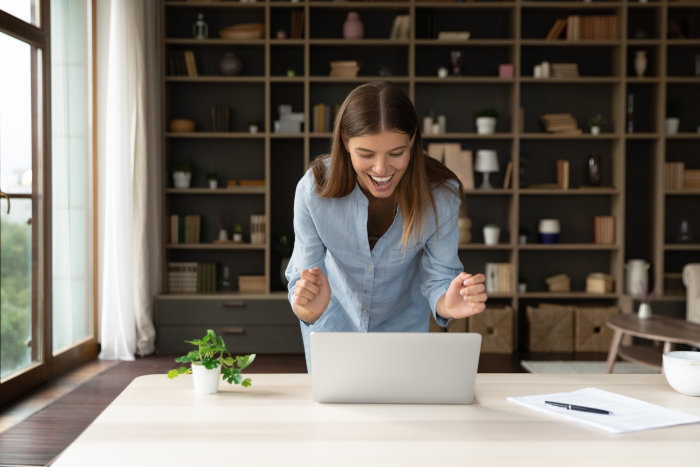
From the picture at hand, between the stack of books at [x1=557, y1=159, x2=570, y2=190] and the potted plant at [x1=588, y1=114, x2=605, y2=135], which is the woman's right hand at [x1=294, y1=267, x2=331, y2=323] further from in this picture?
the potted plant at [x1=588, y1=114, x2=605, y2=135]

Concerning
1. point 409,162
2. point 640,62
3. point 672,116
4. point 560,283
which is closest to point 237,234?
point 560,283

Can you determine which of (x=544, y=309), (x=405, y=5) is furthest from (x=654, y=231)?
(x=405, y=5)

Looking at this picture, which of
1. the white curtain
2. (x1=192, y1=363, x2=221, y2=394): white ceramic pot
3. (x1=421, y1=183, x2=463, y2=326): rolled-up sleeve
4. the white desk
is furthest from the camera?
the white curtain

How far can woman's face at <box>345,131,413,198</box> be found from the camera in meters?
1.78

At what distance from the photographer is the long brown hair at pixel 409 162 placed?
1.79m

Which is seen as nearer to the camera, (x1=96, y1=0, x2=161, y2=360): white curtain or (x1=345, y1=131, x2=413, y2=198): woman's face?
(x1=345, y1=131, x2=413, y2=198): woman's face

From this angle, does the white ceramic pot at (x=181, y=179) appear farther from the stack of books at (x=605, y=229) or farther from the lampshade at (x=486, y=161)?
the stack of books at (x=605, y=229)

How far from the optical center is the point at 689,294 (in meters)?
5.29

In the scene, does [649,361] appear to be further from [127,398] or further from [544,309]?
[127,398]

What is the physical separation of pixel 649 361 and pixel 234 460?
344 centimetres

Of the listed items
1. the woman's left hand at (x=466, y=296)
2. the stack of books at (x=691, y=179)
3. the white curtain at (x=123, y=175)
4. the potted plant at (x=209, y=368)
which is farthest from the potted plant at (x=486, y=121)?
the potted plant at (x=209, y=368)

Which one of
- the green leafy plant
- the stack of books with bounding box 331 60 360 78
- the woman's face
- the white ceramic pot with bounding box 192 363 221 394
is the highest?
the stack of books with bounding box 331 60 360 78

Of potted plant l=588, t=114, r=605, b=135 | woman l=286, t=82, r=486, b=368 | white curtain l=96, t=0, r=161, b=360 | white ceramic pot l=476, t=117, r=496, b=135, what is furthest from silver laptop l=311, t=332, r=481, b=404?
potted plant l=588, t=114, r=605, b=135

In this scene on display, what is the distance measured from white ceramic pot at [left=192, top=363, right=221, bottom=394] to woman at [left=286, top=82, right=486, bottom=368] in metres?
0.27
